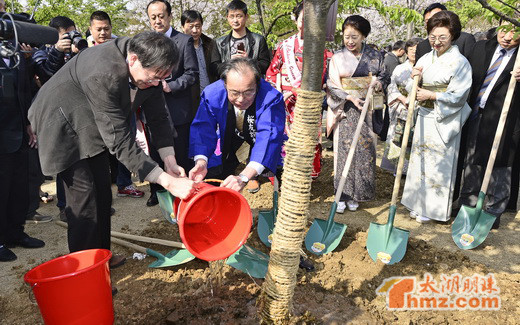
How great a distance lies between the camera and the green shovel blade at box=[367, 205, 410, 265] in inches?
131

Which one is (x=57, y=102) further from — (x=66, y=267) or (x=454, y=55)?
(x=454, y=55)

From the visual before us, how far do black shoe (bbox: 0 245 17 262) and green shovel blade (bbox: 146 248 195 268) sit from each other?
1252mm

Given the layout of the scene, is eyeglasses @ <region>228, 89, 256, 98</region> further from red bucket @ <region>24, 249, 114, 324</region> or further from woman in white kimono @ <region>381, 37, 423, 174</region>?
woman in white kimono @ <region>381, 37, 423, 174</region>

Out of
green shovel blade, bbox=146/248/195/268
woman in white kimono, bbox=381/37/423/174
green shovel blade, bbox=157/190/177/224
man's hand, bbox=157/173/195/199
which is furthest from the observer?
woman in white kimono, bbox=381/37/423/174

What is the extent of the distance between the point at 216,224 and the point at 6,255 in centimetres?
217

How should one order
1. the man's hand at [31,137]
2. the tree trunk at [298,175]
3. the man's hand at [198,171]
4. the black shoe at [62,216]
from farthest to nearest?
the black shoe at [62,216]
the man's hand at [31,137]
the man's hand at [198,171]
the tree trunk at [298,175]

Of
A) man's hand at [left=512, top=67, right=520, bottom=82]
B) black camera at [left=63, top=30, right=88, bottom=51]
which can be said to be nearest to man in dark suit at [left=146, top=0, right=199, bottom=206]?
black camera at [left=63, top=30, right=88, bottom=51]

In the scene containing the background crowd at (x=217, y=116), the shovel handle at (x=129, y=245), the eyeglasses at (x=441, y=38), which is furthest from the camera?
the eyeglasses at (x=441, y=38)

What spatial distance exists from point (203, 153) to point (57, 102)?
1.06 metres

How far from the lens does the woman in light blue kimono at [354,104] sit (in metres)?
4.34

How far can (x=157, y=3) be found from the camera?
4.41m

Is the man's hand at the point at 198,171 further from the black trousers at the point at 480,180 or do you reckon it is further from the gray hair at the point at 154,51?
the black trousers at the point at 480,180

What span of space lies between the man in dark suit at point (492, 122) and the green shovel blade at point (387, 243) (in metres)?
1.39

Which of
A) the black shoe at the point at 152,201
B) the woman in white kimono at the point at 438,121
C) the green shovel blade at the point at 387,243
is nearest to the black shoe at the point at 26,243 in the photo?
the black shoe at the point at 152,201
